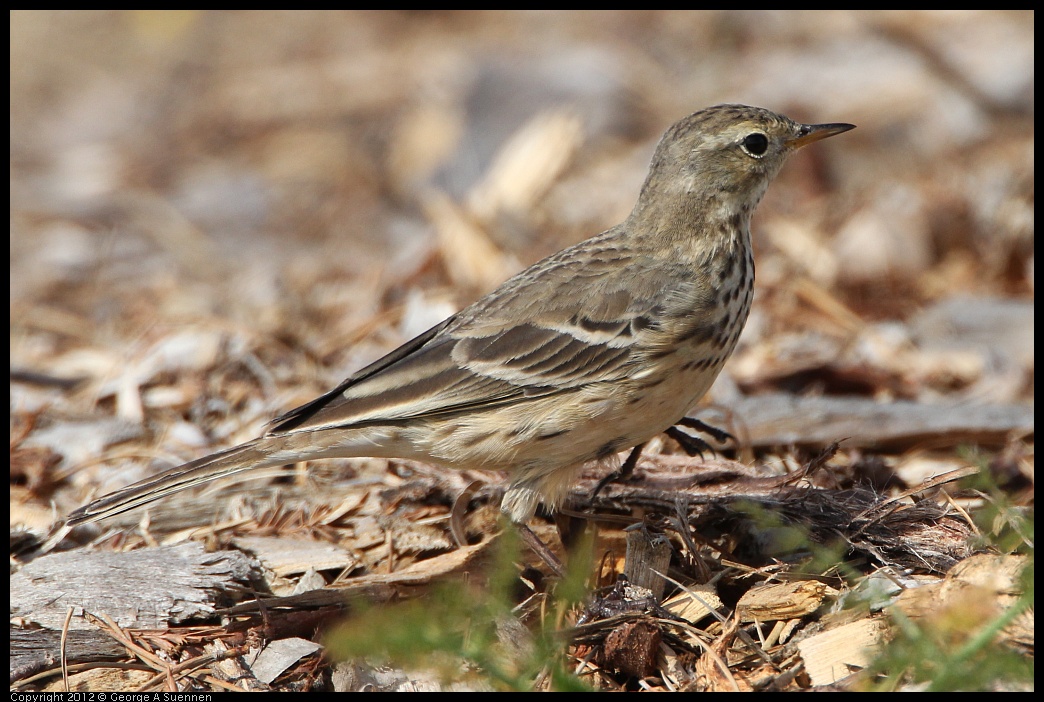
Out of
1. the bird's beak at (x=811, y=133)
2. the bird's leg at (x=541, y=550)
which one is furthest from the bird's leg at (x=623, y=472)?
the bird's beak at (x=811, y=133)

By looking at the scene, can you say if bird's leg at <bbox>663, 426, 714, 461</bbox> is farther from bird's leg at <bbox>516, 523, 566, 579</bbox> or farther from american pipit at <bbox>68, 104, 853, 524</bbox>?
→ bird's leg at <bbox>516, 523, 566, 579</bbox>

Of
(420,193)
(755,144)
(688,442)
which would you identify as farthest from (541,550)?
(420,193)

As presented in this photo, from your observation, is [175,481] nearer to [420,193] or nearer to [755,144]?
[755,144]

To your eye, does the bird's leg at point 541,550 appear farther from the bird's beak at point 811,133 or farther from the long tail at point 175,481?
Answer: the bird's beak at point 811,133

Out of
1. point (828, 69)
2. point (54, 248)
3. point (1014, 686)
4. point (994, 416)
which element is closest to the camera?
point (1014, 686)
